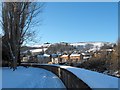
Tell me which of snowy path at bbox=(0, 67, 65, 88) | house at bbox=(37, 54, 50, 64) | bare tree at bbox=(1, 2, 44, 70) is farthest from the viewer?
house at bbox=(37, 54, 50, 64)

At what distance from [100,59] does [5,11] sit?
27.0 meters

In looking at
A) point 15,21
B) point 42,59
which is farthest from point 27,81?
point 42,59

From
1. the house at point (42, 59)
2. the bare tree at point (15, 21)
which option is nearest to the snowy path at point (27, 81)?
the bare tree at point (15, 21)

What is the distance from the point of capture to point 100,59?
201ft

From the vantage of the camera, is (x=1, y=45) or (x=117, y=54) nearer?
(x=1, y=45)

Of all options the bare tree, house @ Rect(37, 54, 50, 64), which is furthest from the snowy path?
house @ Rect(37, 54, 50, 64)

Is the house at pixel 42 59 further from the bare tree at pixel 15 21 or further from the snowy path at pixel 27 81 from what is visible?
the snowy path at pixel 27 81

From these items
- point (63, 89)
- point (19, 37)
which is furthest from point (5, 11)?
point (63, 89)

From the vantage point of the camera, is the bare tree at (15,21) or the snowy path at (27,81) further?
the bare tree at (15,21)

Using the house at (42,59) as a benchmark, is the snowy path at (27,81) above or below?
above

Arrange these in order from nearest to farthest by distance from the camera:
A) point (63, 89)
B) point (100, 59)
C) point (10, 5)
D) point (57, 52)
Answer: point (63, 89), point (10, 5), point (100, 59), point (57, 52)

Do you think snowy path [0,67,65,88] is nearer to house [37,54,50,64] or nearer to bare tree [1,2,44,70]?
bare tree [1,2,44,70]

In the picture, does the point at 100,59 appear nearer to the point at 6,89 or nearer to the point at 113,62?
the point at 113,62

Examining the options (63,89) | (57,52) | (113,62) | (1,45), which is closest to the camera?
(63,89)
